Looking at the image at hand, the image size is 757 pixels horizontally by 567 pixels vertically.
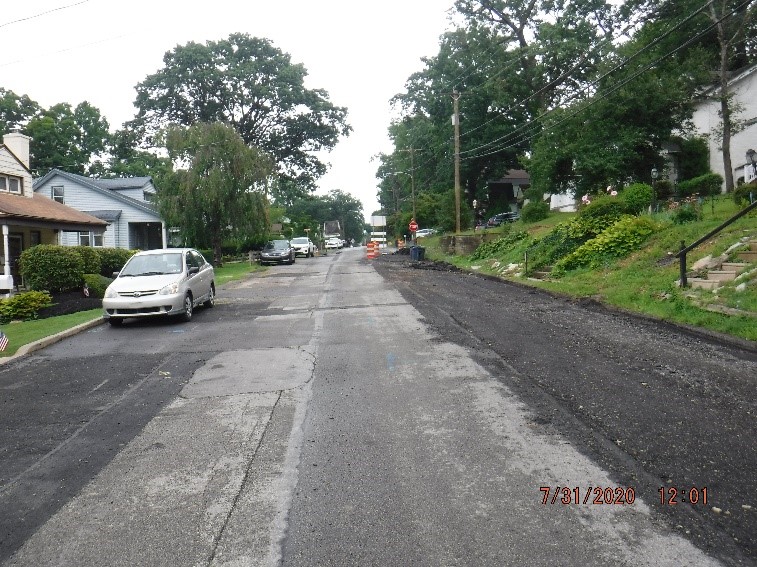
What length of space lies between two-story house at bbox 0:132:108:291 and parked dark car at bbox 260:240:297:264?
1130 cm

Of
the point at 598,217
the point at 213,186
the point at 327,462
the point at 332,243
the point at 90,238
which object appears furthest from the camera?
the point at 332,243

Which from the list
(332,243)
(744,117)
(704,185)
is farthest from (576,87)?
(332,243)

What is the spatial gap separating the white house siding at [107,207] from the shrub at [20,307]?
26381 mm

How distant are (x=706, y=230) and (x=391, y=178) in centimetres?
8108

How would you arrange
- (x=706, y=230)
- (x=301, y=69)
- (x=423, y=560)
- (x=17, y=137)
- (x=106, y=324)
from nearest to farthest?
(x=423, y=560), (x=106, y=324), (x=706, y=230), (x=17, y=137), (x=301, y=69)

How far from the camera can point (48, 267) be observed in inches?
744

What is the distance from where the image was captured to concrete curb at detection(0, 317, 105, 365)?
1014 centimetres

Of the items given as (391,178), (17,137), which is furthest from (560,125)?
(391,178)

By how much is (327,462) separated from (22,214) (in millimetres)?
23409

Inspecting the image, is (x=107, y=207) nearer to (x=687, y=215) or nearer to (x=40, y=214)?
(x=40, y=214)

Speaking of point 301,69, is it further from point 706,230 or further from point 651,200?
point 706,230

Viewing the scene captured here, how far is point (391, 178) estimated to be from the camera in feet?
313

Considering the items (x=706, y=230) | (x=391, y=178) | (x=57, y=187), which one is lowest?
(x=706, y=230)

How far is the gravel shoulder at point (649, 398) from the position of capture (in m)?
3.96
